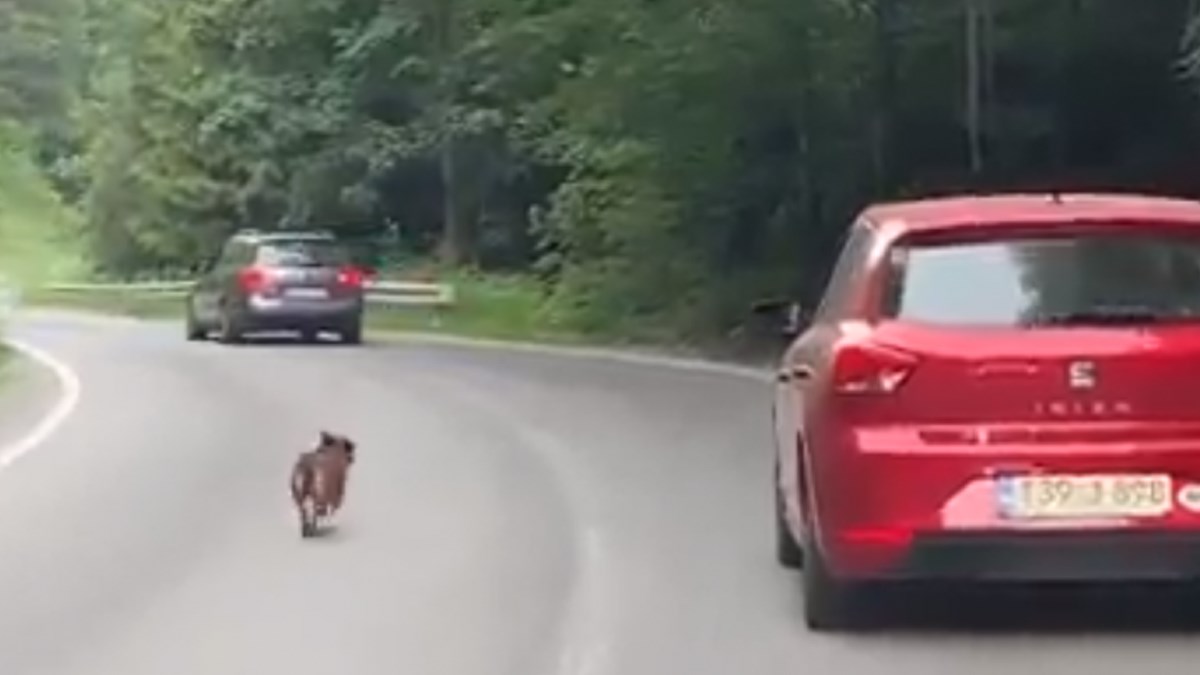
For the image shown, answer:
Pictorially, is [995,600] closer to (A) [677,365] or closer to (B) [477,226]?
(A) [677,365]

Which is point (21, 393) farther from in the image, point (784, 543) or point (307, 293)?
point (784, 543)

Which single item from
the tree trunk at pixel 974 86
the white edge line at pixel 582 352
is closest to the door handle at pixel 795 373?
the white edge line at pixel 582 352

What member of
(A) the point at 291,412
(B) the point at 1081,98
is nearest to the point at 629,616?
(A) the point at 291,412

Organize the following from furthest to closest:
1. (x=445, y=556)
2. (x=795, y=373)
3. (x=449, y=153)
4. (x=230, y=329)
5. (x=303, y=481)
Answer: (x=449, y=153) → (x=230, y=329) → (x=303, y=481) → (x=445, y=556) → (x=795, y=373)

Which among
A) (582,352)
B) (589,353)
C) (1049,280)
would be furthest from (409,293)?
(1049,280)

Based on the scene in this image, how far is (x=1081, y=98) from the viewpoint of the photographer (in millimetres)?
34219

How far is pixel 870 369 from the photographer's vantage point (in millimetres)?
10602

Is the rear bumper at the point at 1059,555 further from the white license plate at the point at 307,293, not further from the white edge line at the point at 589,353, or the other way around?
the white license plate at the point at 307,293

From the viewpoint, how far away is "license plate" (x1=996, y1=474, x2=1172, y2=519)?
1046cm

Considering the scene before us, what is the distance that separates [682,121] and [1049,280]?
24390mm

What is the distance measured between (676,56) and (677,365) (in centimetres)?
379

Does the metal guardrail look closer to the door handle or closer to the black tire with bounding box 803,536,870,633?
the door handle

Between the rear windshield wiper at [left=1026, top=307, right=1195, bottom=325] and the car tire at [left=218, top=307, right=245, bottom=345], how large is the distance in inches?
1229

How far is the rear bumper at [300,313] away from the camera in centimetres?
4044
